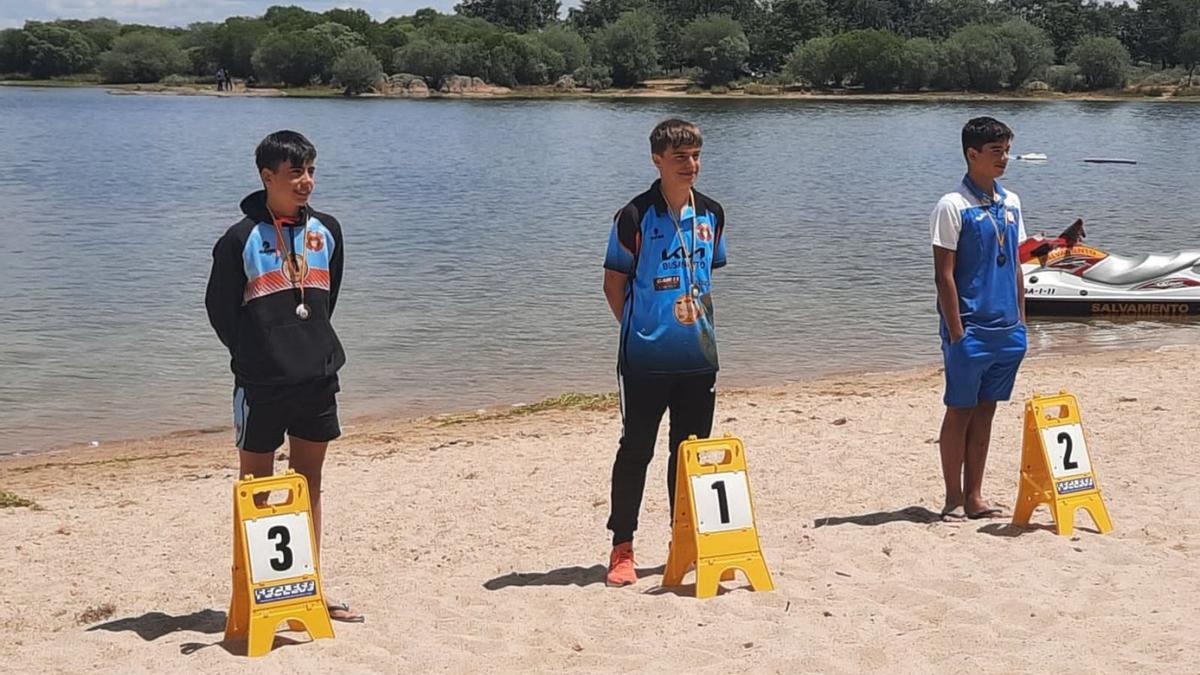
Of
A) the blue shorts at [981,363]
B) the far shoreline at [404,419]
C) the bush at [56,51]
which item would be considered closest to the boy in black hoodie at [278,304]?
the blue shorts at [981,363]

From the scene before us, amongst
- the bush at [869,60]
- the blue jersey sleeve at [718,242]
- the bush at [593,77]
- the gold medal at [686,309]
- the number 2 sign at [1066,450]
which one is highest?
the bush at [869,60]

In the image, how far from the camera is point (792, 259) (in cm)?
2464

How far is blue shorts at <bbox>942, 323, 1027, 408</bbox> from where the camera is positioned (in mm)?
6848

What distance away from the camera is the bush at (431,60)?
11919cm

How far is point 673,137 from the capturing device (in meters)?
5.95

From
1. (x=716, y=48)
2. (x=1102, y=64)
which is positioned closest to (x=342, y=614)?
(x=1102, y=64)

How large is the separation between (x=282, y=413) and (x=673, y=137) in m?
2.00

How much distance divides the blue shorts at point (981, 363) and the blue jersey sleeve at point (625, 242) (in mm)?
1796

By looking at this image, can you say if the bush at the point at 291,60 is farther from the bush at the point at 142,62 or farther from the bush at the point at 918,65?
the bush at the point at 918,65

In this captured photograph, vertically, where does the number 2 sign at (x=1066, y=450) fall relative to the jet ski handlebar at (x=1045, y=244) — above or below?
above

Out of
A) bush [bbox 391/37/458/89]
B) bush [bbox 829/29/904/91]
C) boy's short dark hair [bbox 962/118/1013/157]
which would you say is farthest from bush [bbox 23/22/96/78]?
boy's short dark hair [bbox 962/118/1013/157]

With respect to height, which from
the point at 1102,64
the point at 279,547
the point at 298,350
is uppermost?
the point at 1102,64

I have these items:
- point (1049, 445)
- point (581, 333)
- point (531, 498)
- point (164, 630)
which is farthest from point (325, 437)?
point (581, 333)

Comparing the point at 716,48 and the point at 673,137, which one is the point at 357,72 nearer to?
the point at 716,48
